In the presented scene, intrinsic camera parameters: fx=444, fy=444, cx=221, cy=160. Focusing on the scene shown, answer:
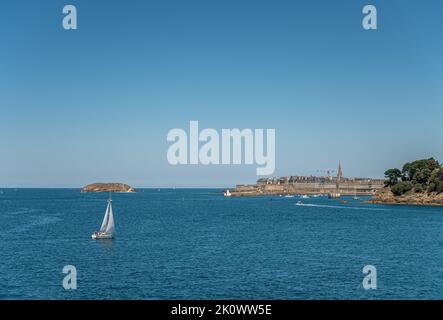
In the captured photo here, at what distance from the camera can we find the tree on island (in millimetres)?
163125

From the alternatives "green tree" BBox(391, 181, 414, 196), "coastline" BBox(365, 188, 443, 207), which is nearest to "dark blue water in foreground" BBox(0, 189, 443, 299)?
"coastline" BBox(365, 188, 443, 207)

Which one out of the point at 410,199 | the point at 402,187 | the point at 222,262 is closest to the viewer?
the point at 222,262

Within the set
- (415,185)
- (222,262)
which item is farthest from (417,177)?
(222,262)

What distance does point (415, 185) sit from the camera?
171750 millimetres

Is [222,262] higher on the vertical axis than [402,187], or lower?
lower

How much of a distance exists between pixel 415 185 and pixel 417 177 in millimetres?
3240

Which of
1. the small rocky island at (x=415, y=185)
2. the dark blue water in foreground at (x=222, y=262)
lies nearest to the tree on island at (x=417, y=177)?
the small rocky island at (x=415, y=185)

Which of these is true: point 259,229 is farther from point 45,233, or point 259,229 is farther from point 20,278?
point 20,278

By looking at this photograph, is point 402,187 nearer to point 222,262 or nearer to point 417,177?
point 417,177

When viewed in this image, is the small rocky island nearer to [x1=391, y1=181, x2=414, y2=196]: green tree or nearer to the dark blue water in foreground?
[x1=391, y1=181, x2=414, y2=196]: green tree

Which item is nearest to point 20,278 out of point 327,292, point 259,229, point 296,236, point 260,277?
point 260,277

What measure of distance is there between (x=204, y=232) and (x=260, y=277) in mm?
38701

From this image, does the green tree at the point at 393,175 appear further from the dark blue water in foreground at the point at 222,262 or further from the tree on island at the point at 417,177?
the dark blue water in foreground at the point at 222,262

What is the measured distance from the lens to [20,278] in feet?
139
